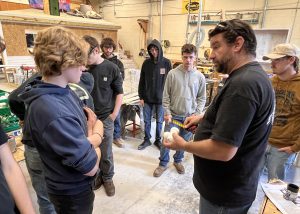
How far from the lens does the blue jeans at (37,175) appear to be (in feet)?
5.03

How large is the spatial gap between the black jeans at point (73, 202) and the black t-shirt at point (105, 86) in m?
1.26

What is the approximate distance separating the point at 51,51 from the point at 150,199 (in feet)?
6.58

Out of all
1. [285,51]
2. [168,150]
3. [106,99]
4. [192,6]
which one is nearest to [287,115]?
[285,51]

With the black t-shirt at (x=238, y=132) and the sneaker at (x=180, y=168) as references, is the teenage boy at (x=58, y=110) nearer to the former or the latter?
the black t-shirt at (x=238, y=132)

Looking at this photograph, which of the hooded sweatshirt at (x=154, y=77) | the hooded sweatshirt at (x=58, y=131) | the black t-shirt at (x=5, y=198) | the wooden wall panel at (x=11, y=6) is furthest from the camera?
the wooden wall panel at (x=11, y=6)

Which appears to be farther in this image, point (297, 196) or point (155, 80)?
point (155, 80)

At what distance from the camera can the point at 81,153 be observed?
37.3 inches

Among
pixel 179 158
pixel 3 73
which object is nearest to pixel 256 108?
pixel 179 158

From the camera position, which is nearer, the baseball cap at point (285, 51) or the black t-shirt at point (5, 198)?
the black t-shirt at point (5, 198)

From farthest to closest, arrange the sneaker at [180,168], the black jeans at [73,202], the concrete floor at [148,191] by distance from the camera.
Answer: the sneaker at [180,168] → the concrete floor at [148,191] → the black jeans at [73,202]

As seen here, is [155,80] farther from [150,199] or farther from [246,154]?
[246,154]

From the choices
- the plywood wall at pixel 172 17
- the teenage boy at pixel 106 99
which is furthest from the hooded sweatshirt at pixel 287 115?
the plywood wall at pixel 172 17

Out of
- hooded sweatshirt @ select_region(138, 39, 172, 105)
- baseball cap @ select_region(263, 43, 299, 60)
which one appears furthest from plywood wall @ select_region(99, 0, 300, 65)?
baseball cap @ select_region(263, 43, 299, 60)

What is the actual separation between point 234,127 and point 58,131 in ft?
2.52
